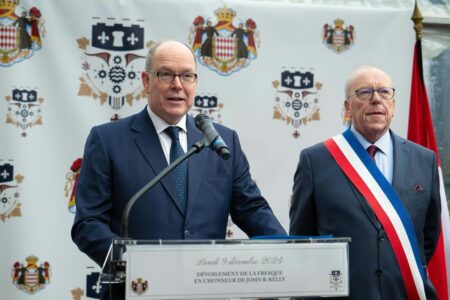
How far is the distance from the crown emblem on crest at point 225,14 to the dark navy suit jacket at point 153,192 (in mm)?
1359

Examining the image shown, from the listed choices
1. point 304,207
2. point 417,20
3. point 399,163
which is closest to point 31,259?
point 304,207

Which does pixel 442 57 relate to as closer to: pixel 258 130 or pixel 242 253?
pixel 258 130

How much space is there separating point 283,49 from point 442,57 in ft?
3.34

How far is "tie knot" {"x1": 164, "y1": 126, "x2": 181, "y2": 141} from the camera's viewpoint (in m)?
2.37

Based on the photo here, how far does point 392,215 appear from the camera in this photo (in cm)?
251

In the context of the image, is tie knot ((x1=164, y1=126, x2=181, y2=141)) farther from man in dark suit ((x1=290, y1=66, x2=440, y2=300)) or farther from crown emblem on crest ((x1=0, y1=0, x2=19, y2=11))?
crown emblem on crest ((x1=0, y1=0, x2=19, y2=11))

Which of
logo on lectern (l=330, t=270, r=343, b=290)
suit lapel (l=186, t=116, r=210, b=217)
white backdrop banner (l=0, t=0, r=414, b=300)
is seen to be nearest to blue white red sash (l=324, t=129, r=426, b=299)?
suit lapel (l=186, t=116, r=210, b=217)

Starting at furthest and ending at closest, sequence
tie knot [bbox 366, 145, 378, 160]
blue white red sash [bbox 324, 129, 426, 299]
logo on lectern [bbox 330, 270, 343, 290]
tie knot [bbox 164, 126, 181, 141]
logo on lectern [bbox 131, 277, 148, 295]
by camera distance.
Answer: tie knot [bbox 366, 145, 378, 160], blue white red sash [bbox 324, 129, 426, 299], tie knot [bbox 164, 126, 181, 141], logo on lectern [bbox 330, 270, 343, 290], logo on lectern [bbox 131, 277, 148, 295]

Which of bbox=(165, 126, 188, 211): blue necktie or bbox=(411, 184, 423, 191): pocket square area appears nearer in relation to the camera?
bbox=(165, 126, 188, 211): blue necktie

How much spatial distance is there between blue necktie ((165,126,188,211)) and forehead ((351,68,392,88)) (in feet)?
2.67

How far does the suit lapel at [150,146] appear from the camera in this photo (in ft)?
7.35

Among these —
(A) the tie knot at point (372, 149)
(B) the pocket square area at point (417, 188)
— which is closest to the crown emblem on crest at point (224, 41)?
(A) the tie knot at point (372, 149)

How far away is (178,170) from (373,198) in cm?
79

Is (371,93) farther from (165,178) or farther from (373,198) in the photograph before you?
(165,178)
